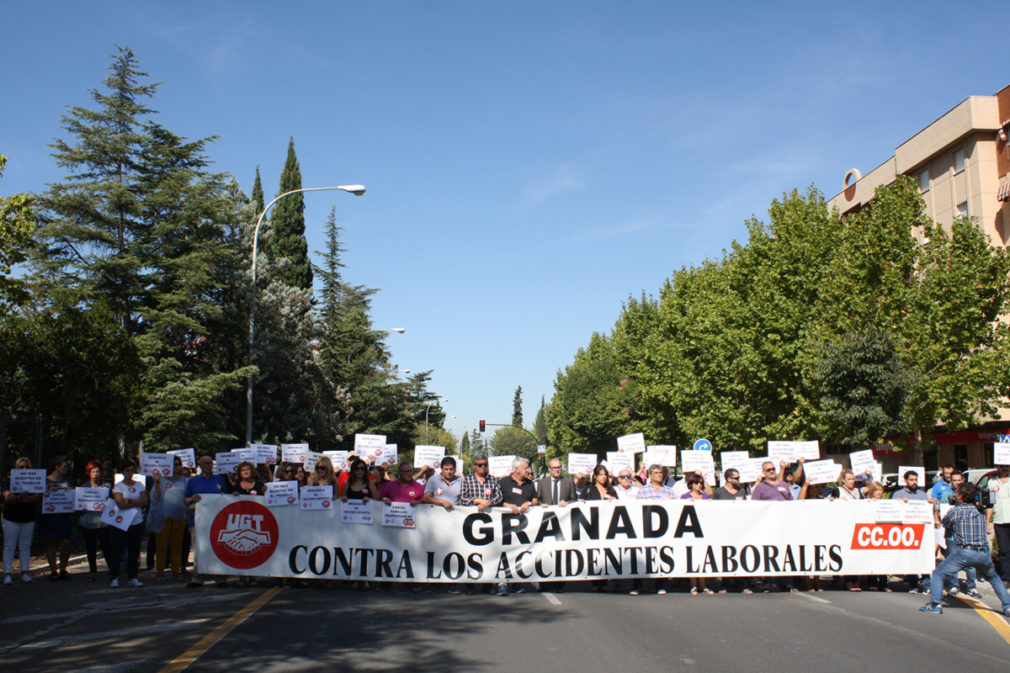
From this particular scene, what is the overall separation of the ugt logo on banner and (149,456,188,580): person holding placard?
0.96 meters

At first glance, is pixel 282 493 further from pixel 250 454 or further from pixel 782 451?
pixel 782 451

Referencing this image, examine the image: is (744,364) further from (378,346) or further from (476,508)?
(378,346)

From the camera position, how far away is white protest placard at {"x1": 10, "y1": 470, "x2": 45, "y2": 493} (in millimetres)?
12961

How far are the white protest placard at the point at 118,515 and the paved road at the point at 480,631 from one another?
3.46 feet

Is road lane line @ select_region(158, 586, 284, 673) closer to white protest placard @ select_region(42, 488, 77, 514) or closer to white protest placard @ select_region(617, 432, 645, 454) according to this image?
white protest placard @ select_region(42, 488, 77, 514)

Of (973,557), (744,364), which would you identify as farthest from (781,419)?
(973,557)

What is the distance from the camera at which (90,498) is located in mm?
13430

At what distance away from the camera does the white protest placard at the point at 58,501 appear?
1332cm

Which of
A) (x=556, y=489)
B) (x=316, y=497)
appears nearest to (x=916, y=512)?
(x=556, y=489)

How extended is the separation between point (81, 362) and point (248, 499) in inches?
407

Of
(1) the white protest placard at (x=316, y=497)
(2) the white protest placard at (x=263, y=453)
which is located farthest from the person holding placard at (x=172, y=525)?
(2) the white protest placard at (x=263, y=453)

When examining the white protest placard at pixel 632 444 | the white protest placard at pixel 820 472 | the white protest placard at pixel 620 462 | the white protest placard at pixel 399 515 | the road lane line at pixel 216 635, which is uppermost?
the white protest placard at pixel 632 444

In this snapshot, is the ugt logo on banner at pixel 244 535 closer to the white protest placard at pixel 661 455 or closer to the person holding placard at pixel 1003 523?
the white protest placard at pixel 661 455

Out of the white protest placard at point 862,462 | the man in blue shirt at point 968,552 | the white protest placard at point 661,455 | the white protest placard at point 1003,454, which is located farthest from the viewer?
Result: the white protest placard at point 661,455
